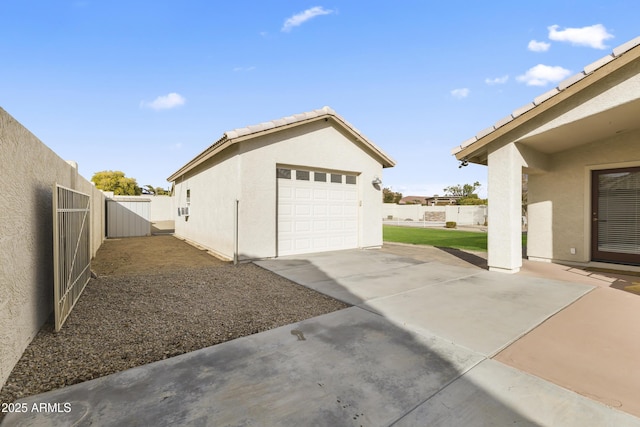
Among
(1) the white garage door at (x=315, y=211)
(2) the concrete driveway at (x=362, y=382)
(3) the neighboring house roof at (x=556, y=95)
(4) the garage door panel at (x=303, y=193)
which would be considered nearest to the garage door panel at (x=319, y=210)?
(1) the white garage door at (x=315, y=211)

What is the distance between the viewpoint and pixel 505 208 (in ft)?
23.3

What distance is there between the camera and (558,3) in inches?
303

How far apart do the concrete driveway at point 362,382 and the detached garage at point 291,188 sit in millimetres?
5310

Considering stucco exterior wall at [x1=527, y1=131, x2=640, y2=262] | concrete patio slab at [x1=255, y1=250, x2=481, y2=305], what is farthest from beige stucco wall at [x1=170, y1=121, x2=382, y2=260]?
stucco exterior wall at [x1=527, y1=131, x2=640, y2=262]

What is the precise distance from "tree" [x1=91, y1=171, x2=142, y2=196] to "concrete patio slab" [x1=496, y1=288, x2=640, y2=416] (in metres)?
47.3

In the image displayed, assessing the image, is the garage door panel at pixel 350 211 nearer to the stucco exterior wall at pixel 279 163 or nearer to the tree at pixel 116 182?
the stucco exterior wall at pixel 279 163

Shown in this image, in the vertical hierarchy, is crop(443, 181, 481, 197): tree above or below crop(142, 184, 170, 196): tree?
above

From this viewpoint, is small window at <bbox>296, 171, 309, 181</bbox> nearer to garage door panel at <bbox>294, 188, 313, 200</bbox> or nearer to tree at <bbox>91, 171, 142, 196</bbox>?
garage door panel at <bbox>294, 188, 313, 200</bbox>

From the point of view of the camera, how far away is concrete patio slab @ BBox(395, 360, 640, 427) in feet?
6.75

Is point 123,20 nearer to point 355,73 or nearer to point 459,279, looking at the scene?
point 355,73

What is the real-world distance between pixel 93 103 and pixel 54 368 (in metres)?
13.0

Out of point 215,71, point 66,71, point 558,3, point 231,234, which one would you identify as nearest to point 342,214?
point 231,234

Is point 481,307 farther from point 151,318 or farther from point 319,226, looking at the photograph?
point 319,226

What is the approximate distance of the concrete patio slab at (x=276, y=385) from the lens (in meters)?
2.10
